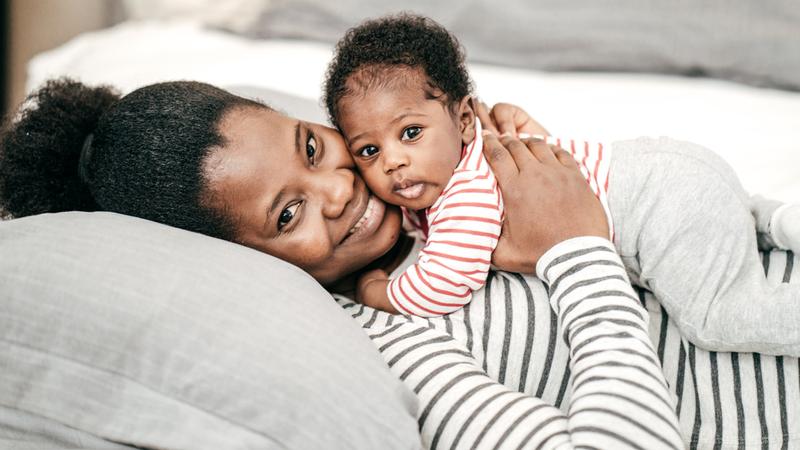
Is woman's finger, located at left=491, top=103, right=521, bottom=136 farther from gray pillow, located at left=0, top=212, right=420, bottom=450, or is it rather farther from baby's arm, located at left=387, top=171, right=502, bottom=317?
gray pillow, located at left=0, top=212, right=420, bottom=450

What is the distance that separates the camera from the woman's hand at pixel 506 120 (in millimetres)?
1218

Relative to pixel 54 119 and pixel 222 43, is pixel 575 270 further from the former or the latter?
pixel 222 43

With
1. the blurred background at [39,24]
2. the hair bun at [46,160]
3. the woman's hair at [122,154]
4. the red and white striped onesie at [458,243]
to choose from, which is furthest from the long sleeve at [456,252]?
the blurred background at [39,24]

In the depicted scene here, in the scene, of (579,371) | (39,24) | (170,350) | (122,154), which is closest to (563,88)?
(579,371)

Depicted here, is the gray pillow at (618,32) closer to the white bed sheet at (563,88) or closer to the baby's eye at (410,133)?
the white bed sheet at (563,88)

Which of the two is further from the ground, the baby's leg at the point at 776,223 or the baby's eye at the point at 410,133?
the baby's eye at the point at 410,133

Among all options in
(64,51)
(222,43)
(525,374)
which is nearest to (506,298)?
(525,374)

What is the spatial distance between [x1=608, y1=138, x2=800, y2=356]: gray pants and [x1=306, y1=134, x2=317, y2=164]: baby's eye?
0.49 m

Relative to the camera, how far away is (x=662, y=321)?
102cm

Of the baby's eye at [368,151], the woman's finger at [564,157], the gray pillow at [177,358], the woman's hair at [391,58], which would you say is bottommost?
the gray pillow at [177,358]

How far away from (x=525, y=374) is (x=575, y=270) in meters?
0.18

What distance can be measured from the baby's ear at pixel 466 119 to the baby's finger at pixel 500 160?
3 cm

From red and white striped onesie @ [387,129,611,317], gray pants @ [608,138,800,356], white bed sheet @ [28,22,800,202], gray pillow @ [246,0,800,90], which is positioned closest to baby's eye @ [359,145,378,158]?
red and white striped onesie @ [387,129,611,317]

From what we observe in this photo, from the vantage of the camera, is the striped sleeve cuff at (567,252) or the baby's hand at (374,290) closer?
the striped sleeve cuff at (567,252)
